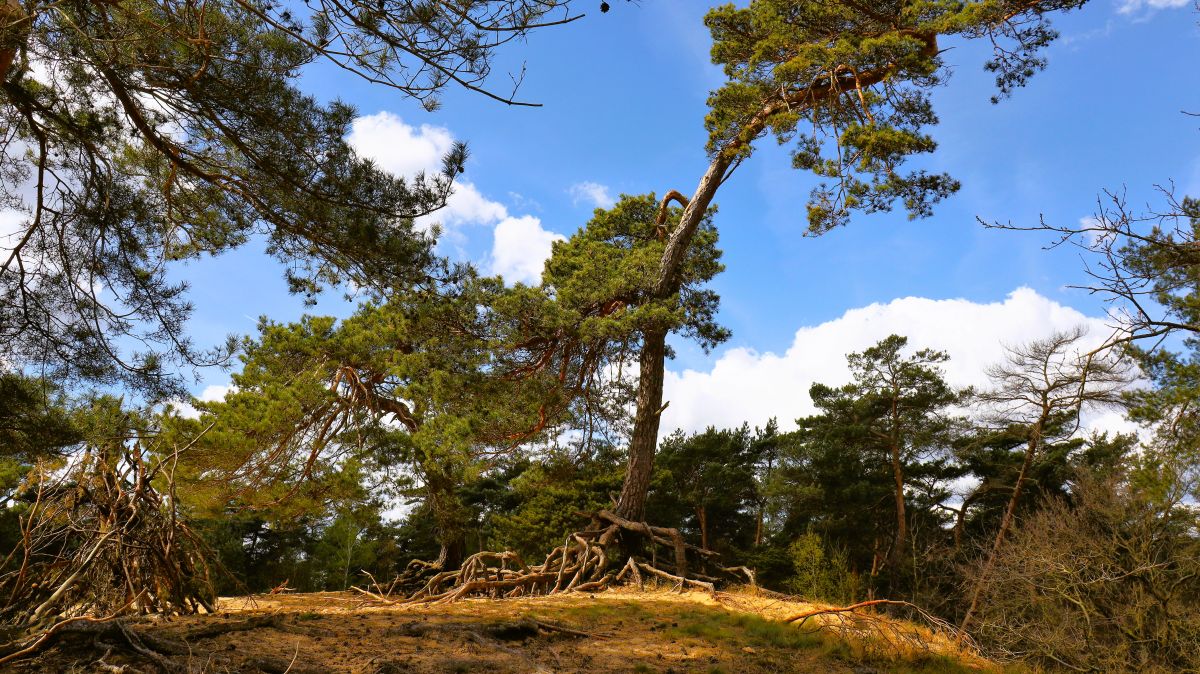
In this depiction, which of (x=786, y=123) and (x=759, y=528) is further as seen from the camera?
(x=759, y=528)

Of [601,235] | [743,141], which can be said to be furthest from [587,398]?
[743,141]

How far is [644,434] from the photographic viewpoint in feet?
31.8

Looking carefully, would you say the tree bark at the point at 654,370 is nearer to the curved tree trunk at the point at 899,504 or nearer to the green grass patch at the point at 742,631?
the green grass patch at the point at 742,631

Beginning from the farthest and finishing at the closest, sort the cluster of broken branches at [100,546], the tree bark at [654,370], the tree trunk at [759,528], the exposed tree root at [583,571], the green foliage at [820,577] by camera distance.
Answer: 1. the tree trunk at [759,528]
2. the green foliage at [820,577]
3. the tree bark at [654,370]
4. the exposed tree root at [583,571]
5. the cluster of broken branches at [100,546]

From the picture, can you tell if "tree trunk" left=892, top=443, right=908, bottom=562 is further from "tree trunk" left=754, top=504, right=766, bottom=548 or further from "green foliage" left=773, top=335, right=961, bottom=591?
"tree trunk" left=754, top=504, right=766, bottom=548

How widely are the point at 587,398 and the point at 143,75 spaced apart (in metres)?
7.13

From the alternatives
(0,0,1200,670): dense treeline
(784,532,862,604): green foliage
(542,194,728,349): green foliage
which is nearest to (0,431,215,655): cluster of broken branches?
(0,0,1200,670): dense treeline

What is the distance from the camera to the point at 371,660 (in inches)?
140

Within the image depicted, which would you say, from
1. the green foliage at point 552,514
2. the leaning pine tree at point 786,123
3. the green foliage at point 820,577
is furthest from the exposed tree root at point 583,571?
the green foliage at point 820,577

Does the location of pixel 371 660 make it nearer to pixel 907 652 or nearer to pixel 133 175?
pixel 907 652

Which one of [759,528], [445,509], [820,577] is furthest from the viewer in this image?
[759,528]

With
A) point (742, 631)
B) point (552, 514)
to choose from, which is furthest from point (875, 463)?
point (742, 631)

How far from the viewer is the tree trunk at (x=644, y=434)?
9.69 m

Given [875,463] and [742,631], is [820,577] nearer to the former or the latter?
[875,463]
